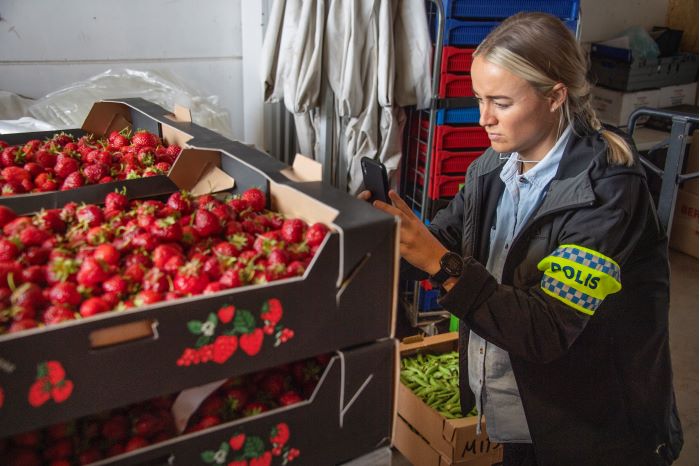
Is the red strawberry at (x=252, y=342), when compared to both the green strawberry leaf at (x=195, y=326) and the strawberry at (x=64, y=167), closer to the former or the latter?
the green strawberry leaf at (x=195, y=326)

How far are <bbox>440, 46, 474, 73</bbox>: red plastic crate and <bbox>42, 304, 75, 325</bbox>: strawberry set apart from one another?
269 cm

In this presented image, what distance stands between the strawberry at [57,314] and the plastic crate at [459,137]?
2684 mm

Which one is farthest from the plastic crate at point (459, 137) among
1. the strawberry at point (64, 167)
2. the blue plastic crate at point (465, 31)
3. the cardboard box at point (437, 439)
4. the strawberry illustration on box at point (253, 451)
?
the strawberry illustration on box at point (253, 451)

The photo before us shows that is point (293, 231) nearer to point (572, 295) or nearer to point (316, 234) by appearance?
point (316, 234)

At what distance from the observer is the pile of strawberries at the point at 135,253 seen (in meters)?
0.96

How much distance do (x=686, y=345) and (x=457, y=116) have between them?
76.7 inches

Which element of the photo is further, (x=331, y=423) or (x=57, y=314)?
(x=331, y=423)

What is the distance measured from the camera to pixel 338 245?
3.27 ft

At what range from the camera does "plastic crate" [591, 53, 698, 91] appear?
15.9 feet

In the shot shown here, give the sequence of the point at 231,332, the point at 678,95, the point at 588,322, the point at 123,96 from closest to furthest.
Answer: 1. the point at 231,332
2. the point at 588,322
3. the point at 123,96
4. the point at 678,95

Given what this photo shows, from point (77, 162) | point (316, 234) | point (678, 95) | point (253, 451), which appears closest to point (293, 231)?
point (316, 234)

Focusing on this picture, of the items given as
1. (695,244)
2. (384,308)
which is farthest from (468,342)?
(695,244)

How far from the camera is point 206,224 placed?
1.16 meters

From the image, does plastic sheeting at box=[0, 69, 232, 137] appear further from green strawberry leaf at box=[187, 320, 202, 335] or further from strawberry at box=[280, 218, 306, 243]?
green strawberry leaf at box=[187, 320, 202, 335]
